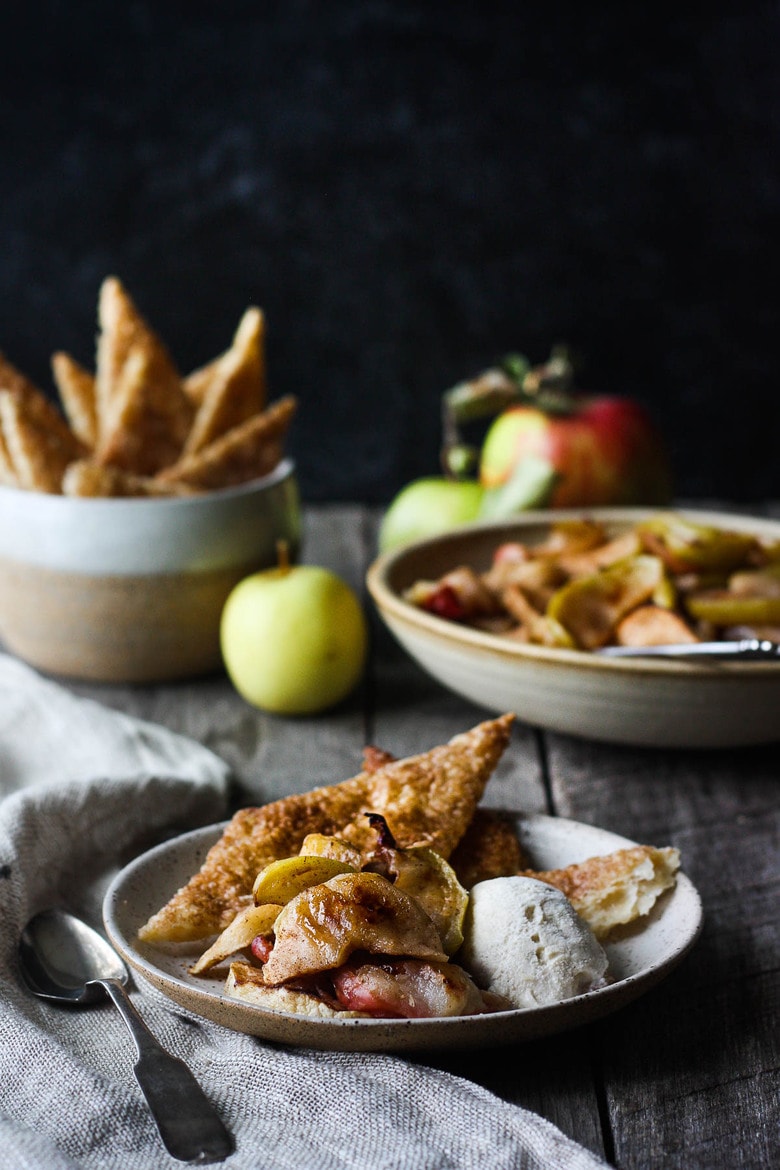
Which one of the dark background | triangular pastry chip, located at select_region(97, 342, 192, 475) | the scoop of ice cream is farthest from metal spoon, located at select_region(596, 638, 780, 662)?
the dark background

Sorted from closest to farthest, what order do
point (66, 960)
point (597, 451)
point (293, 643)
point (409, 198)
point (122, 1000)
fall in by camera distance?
point (122, 1000), point (66, 960), point (293, 643), point (597, 451), point (409, 198)

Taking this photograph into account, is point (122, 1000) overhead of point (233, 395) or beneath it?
beneath

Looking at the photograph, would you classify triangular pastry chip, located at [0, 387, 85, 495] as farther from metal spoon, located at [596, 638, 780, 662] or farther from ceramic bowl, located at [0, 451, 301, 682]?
metal spoon, located at [596, 638, 780, 662]

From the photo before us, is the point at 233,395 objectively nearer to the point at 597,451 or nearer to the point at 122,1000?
the point at 597,451

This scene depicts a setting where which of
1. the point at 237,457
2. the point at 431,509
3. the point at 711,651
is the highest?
the point at 237,457

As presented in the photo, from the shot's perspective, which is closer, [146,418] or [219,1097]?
[219,1097]

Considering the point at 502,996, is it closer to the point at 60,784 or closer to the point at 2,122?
the point at 60,784

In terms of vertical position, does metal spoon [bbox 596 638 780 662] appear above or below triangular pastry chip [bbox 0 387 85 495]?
below

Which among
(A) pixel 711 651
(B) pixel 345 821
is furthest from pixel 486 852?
(A) pixel 711 651
